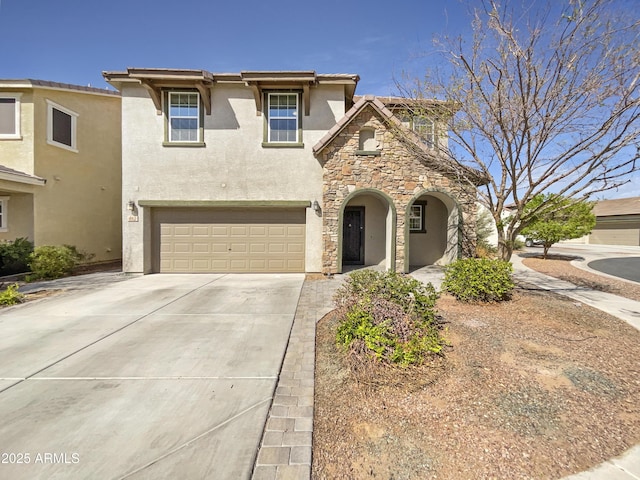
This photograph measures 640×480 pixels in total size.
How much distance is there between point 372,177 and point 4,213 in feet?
46.1

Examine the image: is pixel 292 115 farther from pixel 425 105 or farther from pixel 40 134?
pixel 40 134

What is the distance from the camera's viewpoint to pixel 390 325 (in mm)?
3752

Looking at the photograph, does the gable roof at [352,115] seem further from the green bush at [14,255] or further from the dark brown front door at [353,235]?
the green bush at [14,255]

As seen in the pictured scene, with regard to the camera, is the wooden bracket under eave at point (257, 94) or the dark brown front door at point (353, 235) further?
the dark brown front door at point (353, 235)

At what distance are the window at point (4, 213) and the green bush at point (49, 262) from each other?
99.2 inches

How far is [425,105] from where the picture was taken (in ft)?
22.7

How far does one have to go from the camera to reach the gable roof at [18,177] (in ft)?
30.0

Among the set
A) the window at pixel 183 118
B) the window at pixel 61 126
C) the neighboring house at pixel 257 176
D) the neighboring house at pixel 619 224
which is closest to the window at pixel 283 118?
the neighboring house at pixel 257 176

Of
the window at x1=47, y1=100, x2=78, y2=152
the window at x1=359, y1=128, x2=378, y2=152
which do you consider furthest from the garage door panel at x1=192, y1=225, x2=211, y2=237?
the window at x1=47, y1=100, x2=78, y2=152

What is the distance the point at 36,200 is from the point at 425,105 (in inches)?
Result: 546

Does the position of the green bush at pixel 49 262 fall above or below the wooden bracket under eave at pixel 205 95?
below

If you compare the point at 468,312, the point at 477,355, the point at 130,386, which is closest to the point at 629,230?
the point at 468,312

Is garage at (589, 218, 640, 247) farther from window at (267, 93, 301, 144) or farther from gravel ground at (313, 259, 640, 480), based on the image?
window at (267, 93, 301, 144)

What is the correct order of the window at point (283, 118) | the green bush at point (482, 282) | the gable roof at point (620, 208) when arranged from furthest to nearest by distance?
the gable roof at point (620, 208) → the window at point (283, 118) → the green bush at point (482, 282)
